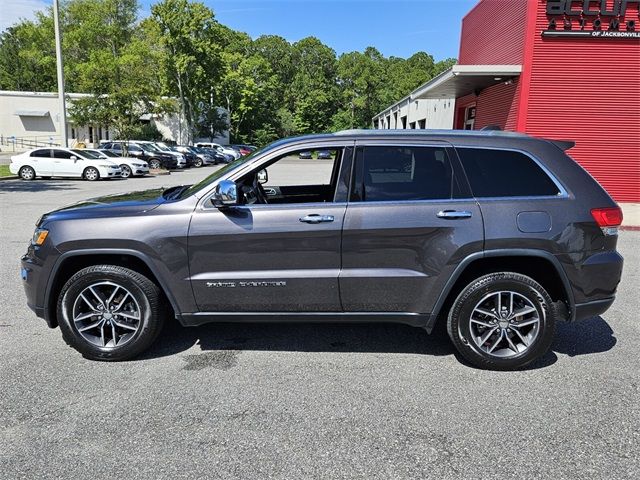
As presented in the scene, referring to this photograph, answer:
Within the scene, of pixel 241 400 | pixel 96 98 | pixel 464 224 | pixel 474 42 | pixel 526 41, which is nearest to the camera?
pixel 241 400

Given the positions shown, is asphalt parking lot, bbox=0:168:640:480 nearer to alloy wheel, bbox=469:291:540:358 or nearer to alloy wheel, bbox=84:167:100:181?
alloy wheel, bbox=469:291:540:358

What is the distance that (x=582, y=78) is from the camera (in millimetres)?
14055

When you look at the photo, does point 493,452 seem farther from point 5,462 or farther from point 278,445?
point 5,462

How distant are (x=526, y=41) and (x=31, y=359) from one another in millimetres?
14390

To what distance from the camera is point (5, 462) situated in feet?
8.92

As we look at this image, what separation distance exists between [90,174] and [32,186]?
3231 mm

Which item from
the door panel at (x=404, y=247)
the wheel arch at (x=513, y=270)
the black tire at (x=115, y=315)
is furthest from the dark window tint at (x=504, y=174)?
the black tire at (x=115, y=315)

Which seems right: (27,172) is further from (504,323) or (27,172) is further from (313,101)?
(313,101)

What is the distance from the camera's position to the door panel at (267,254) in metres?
3.70

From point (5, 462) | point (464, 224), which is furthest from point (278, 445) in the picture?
point (464, 224)

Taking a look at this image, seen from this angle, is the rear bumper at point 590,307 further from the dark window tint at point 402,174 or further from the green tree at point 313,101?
the green tree at point 313,101

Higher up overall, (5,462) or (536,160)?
(536,160)

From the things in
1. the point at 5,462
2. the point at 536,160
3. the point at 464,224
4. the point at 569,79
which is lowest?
the point at 5,462

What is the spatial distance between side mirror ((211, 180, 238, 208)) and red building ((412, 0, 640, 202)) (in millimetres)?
12300
